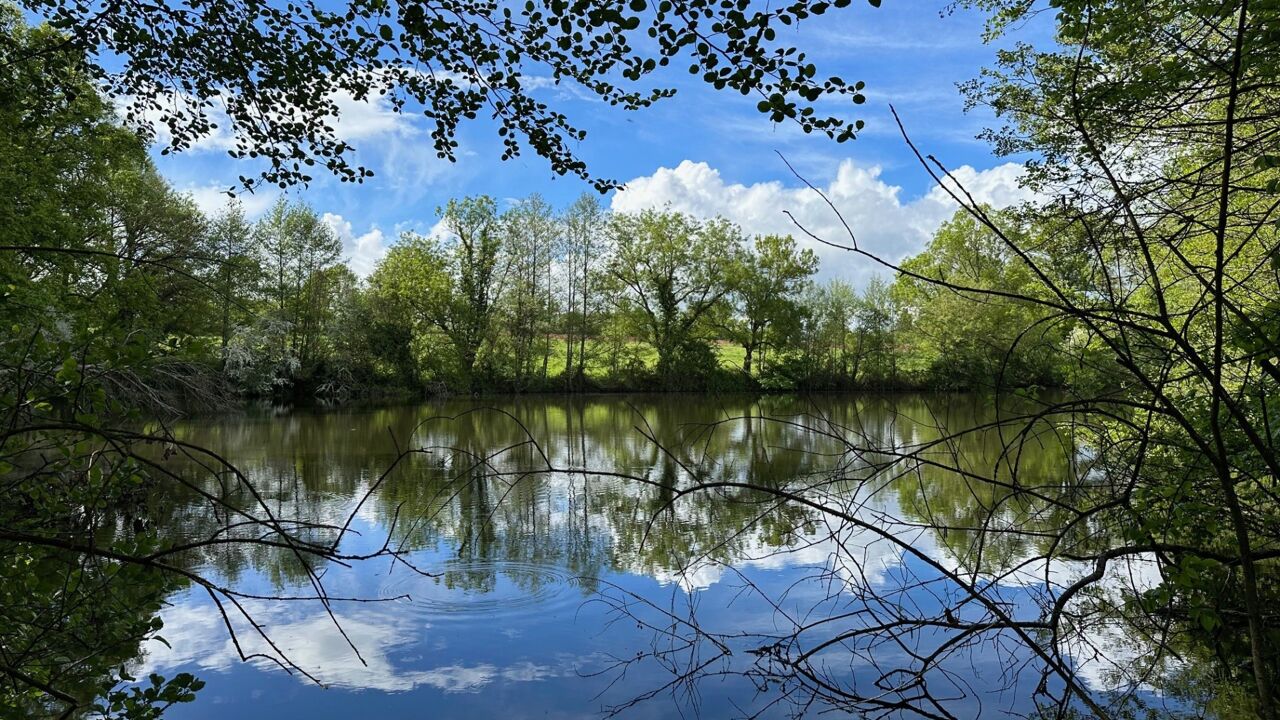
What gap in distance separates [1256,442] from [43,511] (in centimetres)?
368

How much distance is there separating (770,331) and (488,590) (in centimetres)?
3158

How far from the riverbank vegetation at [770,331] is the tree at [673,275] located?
0.15 m

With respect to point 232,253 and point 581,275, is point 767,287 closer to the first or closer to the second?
point 581,275

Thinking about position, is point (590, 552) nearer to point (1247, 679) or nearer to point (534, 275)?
point (1247, 679)

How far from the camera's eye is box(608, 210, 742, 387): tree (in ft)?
123

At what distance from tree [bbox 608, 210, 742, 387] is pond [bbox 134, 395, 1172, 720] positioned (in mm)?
25235

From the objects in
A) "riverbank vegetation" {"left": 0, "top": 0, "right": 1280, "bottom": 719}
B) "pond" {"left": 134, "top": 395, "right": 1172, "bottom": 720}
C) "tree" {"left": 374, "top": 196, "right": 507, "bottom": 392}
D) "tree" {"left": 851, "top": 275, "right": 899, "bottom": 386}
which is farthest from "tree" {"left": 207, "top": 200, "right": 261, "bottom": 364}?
"tree" {"left": 851, "top": 275, "right": 899, "bottom": 386}

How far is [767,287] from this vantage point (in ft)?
124

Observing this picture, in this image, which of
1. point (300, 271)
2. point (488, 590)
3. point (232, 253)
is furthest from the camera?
point (300, 271)

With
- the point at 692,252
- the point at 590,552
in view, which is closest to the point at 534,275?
the point at 692,252

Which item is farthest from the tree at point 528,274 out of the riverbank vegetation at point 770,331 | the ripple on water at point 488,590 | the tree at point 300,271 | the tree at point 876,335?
the ripple on water at point 488,590

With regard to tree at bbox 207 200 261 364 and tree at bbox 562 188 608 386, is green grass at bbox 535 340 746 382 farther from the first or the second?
tree at bbox 207 200 261 364

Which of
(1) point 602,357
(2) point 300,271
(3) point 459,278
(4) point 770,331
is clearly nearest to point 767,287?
(4) point 770,331

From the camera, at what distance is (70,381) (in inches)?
80.0
